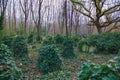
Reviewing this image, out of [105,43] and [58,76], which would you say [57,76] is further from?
[105,43]

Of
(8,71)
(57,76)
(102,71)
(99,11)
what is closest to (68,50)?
(57,76)

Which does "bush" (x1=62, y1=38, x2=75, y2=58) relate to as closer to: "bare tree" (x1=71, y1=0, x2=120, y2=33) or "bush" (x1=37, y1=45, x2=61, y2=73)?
"bush" (x1=37, y1=45, x2=61, y2=73)

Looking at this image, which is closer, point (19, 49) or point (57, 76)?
point (57, 76)

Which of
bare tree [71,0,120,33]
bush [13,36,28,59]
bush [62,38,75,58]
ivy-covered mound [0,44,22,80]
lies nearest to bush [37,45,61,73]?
bush [13,36,28,59]

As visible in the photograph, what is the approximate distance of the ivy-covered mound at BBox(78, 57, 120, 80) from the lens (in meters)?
2.36

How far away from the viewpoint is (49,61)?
6.43 m

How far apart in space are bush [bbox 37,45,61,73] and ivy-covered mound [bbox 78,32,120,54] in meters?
5.50

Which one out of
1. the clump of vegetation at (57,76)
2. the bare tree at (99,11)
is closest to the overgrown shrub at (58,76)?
the clump of vegetation at (57,76)

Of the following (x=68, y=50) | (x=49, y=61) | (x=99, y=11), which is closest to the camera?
(x=49, y=61)

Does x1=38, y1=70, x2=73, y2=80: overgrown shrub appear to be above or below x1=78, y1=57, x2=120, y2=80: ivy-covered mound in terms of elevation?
below

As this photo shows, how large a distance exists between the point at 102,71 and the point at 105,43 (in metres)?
9.33

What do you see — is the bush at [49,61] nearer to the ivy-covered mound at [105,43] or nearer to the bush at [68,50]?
the bush at [68,50]

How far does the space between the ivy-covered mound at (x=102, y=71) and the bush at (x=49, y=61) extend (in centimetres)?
393

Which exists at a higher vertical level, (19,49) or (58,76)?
(19,49)
